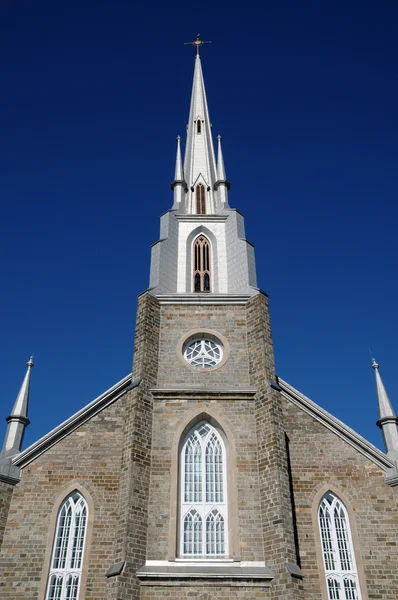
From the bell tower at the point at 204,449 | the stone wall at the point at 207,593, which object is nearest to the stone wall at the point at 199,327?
the bell tower at the point at 204,449

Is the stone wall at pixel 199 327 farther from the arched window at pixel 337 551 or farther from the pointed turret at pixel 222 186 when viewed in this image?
the pointed turret at pixel 222 186

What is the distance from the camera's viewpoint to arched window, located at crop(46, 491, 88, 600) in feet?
50.0

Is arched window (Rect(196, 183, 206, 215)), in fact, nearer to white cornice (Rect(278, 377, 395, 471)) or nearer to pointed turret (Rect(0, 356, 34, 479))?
white cornice (Rect(278, 377, 395, 471))

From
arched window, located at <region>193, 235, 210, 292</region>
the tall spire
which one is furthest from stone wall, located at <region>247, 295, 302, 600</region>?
the tall spire

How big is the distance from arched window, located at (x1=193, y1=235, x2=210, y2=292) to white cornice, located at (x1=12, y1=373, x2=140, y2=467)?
19.7ft

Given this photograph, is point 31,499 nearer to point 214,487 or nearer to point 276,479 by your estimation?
point 214,487

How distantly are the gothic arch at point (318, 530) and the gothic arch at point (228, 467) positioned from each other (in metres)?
2.55

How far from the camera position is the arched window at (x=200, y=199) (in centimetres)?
2746

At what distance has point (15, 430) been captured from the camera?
17.9 meters

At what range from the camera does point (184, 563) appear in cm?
1534

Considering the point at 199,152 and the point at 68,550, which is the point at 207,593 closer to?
the point at 68,550

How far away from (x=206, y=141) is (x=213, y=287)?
39.4ft

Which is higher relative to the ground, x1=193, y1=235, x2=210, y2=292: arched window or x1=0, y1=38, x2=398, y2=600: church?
x1=193, y1=235, x2=210, y2=292: arched window

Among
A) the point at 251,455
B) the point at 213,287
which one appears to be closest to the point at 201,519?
the point at 251,455
